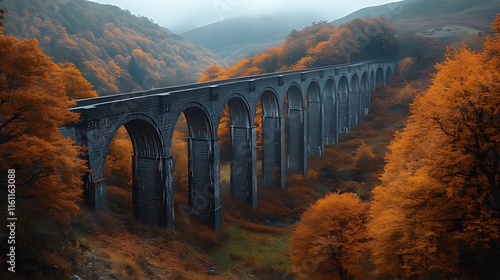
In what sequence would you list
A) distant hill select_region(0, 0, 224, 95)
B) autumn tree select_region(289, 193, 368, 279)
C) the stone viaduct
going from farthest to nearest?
distant hill select_region(0, 0, 224, 95), the stone viaduct, autumn tree select_region(289, 193, 368, 279)

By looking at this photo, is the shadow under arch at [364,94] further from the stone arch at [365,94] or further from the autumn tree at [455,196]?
the autumn tree at [455,196]

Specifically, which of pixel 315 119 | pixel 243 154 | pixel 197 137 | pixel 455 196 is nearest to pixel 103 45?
pixel 315 119

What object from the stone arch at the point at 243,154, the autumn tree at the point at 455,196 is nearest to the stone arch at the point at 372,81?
the stone arch at the point at 243,154

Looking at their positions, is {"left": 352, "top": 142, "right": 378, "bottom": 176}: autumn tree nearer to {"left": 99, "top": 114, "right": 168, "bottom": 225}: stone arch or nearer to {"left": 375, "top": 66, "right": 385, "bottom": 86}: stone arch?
{"left": 99, "top": 114, "right": 168, "bottom": 225}: stone arch

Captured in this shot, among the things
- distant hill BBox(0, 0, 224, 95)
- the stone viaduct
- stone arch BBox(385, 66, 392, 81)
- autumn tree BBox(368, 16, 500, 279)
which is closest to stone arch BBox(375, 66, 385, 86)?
stone arch BBox(385, 66, 392, 81)

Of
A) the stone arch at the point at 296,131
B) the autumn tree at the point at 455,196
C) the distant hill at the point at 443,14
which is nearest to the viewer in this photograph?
the autumn tree at the point at 455,196

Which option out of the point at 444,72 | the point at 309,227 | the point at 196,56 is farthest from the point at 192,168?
the point at 196,56
